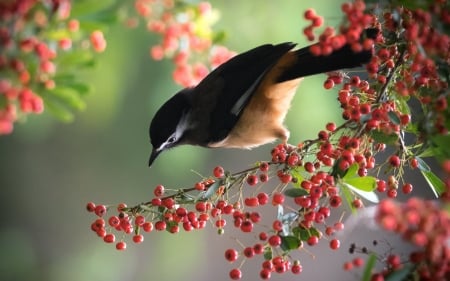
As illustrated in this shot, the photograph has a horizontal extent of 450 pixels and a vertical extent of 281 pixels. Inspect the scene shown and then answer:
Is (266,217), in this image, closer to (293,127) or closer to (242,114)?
(293,127)

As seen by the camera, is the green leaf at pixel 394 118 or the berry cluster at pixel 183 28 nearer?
the green leaf at pixel 394 118

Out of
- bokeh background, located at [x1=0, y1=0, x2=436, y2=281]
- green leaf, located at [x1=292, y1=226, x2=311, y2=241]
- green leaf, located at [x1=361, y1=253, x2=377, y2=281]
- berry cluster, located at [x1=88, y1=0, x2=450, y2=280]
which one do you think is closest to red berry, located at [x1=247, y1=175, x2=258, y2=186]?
berry cluster, located at [x1=88, y1=0, x2=450, y2=280]

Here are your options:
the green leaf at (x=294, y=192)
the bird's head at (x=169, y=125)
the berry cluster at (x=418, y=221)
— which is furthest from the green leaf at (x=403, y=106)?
the bird's head at (x=169, y=125)

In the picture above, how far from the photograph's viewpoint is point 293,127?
2.79 m

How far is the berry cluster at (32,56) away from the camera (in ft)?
2.38

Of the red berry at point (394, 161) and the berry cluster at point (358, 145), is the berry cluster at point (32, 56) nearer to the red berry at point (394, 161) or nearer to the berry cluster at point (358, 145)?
the berry cluster at point (358, 145)

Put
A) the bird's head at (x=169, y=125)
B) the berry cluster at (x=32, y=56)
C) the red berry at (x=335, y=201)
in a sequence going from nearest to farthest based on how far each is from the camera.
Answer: the berry cluster at (x=32, y=56)
the red berry at (x=335, y=201)
the bird's head at (x=169, y=125)

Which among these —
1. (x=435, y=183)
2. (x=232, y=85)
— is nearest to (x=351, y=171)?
(x=435, y=183)

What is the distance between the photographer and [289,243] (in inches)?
39.1

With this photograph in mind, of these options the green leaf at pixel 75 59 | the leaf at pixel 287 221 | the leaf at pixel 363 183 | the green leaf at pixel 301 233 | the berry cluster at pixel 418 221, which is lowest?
the green leaf at pixel 301 233

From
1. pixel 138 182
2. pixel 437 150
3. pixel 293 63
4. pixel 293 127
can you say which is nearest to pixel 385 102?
pixel 437 150

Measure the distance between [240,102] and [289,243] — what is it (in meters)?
0.64

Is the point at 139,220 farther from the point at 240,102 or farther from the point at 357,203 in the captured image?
the point at 240,102

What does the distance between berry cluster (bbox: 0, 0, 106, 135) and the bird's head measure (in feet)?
2.24
